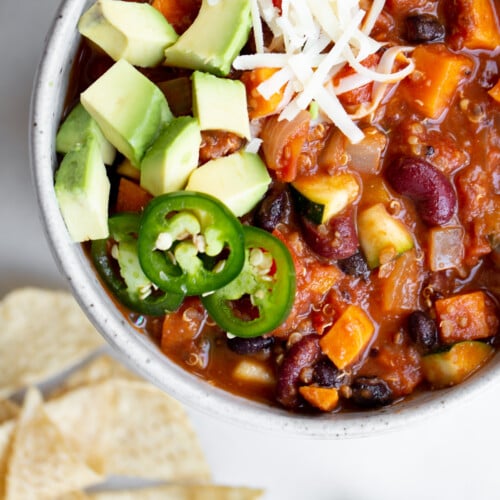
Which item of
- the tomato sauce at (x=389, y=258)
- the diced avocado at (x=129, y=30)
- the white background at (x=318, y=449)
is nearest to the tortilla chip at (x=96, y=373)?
the white background at (x=318, y=449)

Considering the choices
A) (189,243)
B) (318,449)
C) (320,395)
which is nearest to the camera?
(189,243)

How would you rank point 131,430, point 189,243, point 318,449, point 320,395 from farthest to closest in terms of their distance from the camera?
point 131,430
point 318,449
point 320,395
point 189,243

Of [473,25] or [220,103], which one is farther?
[473,25]

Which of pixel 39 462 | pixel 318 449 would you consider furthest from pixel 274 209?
pixel 39 462

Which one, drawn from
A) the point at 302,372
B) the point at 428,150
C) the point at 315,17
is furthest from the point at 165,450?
the point at 315,17

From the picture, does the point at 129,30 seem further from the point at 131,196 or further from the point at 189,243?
the point at 189,243

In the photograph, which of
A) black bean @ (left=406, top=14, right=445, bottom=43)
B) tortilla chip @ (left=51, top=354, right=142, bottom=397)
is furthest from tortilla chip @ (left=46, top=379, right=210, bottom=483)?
black bean @ (left=406, top=14, right=445, bottom=43)

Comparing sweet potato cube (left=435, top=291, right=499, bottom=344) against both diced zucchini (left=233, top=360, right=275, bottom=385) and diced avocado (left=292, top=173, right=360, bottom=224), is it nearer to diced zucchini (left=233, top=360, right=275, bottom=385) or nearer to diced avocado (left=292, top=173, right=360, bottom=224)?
diced avocado (left=292, top=173, right=360, bottom=224)
